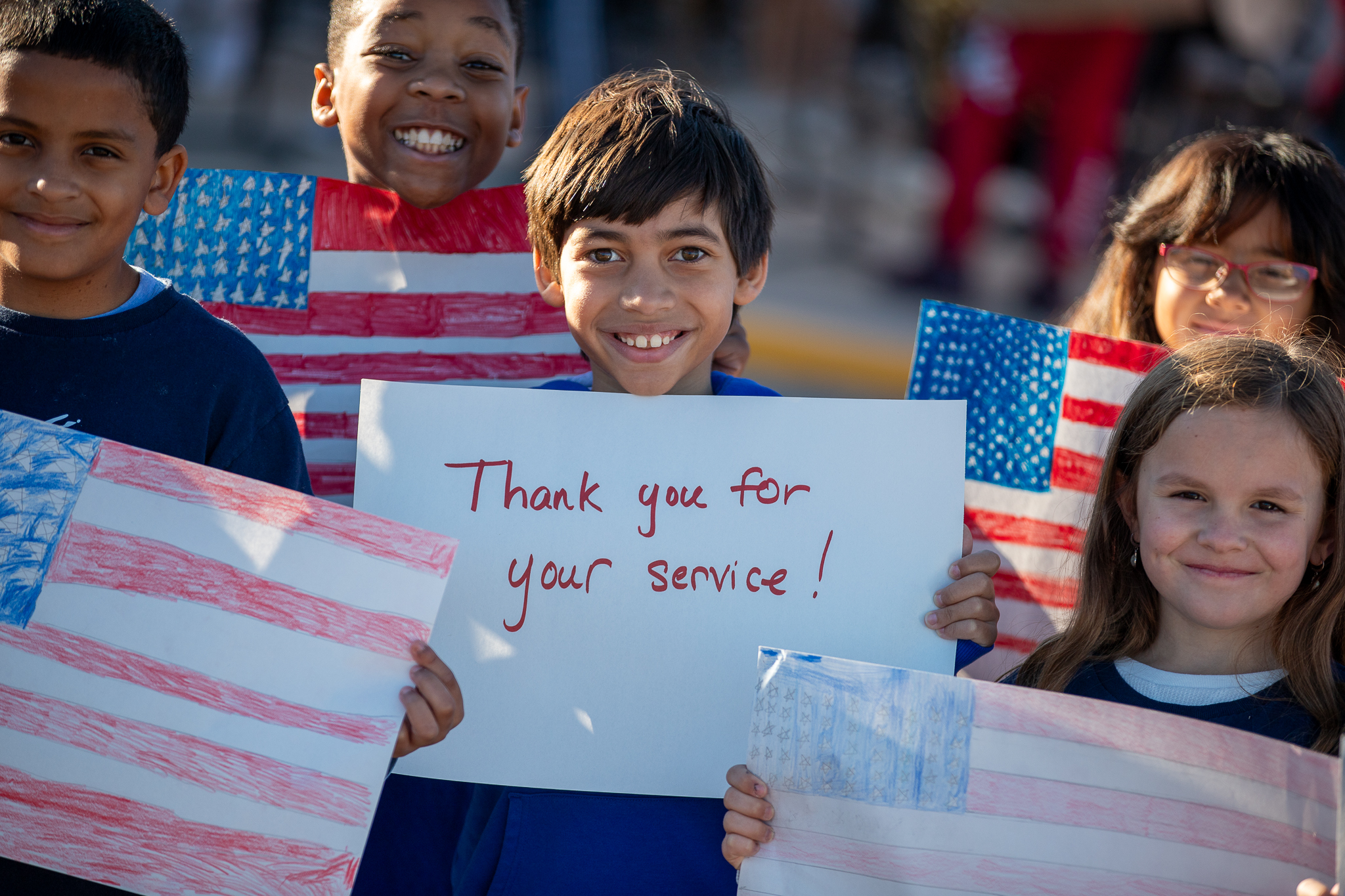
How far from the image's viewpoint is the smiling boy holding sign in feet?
5.86

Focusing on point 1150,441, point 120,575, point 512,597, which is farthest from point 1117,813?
point 120,575

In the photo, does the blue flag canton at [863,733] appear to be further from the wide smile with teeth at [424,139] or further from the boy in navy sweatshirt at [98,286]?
the wide smile with teeth at [424,139]

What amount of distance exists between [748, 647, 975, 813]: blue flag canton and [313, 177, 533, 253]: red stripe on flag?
1.07 m

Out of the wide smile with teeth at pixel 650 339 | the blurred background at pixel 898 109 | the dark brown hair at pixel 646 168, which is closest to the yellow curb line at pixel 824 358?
the blurred background at pixel 898 109

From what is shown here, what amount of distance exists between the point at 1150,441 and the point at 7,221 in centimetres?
162

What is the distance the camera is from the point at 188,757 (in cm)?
157

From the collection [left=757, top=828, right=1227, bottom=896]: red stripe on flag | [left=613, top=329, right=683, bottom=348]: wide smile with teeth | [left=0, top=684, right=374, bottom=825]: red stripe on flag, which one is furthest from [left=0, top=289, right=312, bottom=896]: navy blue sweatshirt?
[left=757, top=828, right=1227, bottom=896]: red stripe on flag

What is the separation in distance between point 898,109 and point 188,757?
23.7ft

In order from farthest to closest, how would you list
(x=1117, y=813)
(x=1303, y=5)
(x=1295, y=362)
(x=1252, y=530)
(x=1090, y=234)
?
(x=1303, y=5), (x=1090, y=234), (x=1295, y=362), (x=1252, y=530), (x=1117, y=813)

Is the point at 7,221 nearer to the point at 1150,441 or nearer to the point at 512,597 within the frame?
the point at 512,597

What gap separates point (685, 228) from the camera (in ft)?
6.18

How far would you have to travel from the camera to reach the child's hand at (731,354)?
229cm

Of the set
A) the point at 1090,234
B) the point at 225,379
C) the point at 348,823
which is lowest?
the point at 348,823

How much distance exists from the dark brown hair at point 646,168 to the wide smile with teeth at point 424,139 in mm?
324
